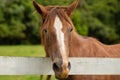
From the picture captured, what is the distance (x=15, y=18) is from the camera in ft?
131

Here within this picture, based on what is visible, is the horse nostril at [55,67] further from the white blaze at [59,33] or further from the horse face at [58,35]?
the white blaze at [59,33]

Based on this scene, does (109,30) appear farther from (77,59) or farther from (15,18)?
(77,59)

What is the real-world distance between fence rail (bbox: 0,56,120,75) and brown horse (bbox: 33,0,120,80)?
5.9 inches

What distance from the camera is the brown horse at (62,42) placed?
15.1 ft

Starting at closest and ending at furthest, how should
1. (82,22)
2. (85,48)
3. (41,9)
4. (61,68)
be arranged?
1. (61,68)
2. (41,9)
3. (85,48)
4. (82,22)

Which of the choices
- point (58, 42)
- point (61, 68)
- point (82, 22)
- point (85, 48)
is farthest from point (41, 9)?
point (82, 22)

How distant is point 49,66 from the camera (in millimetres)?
4930

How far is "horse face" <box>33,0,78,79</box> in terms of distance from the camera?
15.0ft

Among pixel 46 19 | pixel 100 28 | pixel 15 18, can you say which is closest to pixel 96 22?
pixel 100 28

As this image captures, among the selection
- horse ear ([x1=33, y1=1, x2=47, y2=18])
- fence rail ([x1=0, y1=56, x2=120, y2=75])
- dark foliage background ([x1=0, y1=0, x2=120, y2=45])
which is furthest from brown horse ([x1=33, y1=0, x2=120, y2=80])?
dark foliage background ([x1=0, y1=0, x2=120, y2=45])

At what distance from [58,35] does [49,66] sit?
388mm

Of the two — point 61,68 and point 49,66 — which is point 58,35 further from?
point 61,68

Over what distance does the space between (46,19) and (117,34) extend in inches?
1510

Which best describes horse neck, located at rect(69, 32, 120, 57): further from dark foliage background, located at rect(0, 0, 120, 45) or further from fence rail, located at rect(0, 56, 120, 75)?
dark foliage background, located at rect(0, 0, 120, 45)
